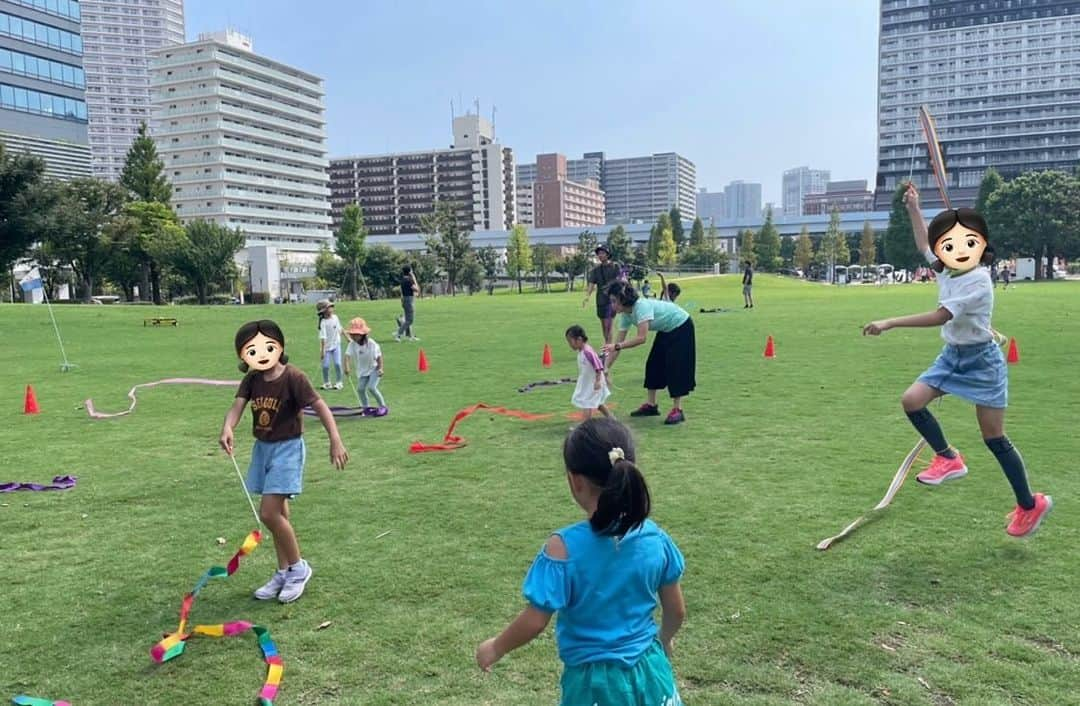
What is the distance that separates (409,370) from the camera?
16.5 meters

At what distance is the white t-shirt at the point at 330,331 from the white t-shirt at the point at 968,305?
1027cm

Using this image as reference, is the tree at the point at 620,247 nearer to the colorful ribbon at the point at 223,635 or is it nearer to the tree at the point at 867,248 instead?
the tree at the point at 867,248

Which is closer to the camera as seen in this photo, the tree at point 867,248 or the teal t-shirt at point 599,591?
the teal t-shirt at point 599,591

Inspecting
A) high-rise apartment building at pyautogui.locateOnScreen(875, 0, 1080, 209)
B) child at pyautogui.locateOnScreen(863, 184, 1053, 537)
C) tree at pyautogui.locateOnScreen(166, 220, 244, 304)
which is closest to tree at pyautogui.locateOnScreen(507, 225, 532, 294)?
tree at pyautogui.locateOnScreen(166, 220, 244, 304)

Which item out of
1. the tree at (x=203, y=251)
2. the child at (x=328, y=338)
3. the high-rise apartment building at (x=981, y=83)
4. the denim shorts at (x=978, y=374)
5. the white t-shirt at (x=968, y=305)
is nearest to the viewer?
the white t-shirt at (x=968, y=305)

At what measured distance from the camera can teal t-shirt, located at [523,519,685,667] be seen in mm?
2352

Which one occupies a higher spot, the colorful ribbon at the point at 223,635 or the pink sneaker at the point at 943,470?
the pink sneaker at the point at 943,470

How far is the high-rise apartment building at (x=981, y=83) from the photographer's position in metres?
133

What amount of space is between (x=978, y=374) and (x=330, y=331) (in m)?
10.7

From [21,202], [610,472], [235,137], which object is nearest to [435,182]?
[235,137]

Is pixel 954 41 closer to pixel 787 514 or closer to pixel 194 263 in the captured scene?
pixel 194 263

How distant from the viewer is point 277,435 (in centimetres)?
499

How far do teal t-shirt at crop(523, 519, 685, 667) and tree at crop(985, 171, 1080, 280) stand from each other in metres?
77.7

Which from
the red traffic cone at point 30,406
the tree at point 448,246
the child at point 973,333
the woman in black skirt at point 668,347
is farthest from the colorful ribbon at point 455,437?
Result: the tree at point 448,246
